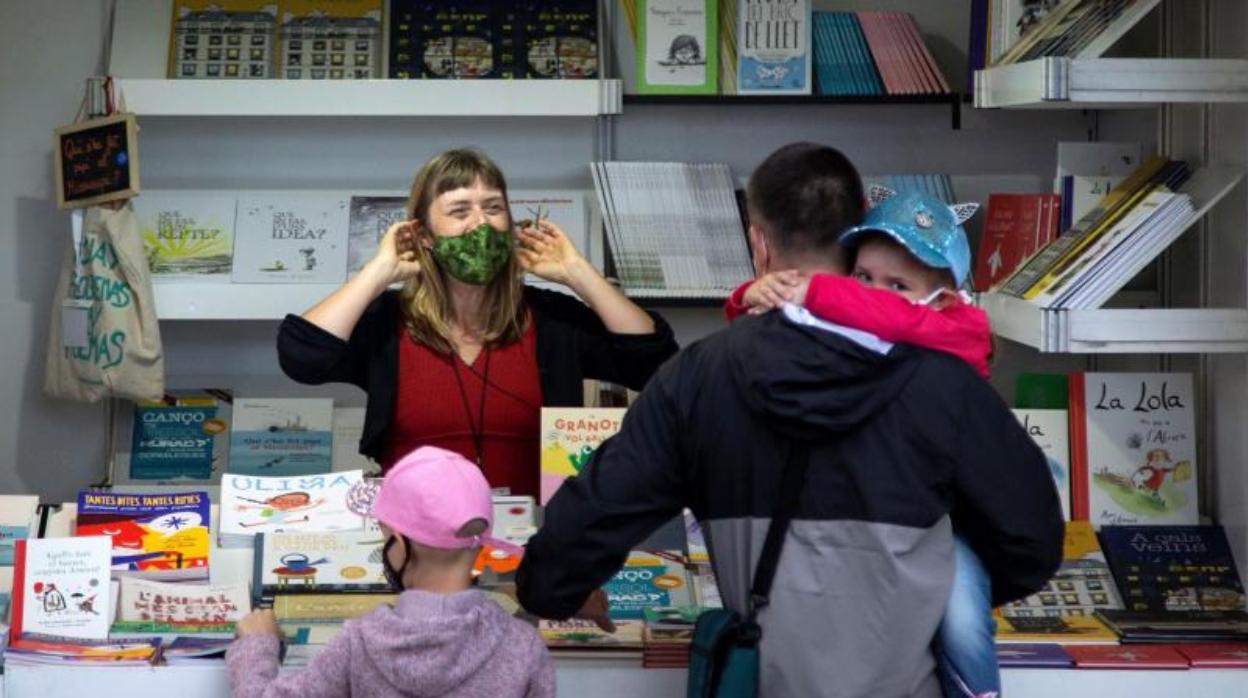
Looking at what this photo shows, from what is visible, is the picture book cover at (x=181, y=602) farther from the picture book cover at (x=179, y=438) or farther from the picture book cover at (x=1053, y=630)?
the picture book cover at (x=179, y=438)

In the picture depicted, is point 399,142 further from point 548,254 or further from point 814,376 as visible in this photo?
point 814,376

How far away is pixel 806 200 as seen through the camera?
237 centimetres

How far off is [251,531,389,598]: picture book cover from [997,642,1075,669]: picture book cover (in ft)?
3.48

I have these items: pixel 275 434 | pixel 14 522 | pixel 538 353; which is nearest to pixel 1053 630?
pixel 538 353

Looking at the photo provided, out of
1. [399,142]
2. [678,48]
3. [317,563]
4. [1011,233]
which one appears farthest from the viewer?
[399,142]

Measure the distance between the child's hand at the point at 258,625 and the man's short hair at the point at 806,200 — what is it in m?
1.01

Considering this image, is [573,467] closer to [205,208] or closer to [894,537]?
[894,537]

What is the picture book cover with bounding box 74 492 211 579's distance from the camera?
297 cm

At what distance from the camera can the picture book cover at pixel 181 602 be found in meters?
2.92

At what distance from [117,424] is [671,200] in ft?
5.93

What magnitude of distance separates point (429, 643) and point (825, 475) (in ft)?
1.95

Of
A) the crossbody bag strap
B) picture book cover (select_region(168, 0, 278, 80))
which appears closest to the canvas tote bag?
picture book cover (select_region(168, 0, 278, 80))

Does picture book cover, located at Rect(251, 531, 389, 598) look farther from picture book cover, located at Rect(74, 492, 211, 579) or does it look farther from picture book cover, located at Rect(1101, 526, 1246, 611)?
picture book cover, located at Rect(1101, 526, 1246, 611)

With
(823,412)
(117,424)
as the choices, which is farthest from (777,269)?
(117,424)
